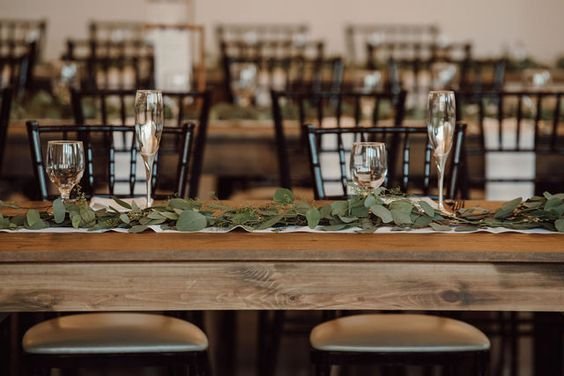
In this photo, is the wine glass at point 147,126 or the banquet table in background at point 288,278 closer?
the banquet table in background at point 288,278

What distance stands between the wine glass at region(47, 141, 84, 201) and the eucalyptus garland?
0.06 meters

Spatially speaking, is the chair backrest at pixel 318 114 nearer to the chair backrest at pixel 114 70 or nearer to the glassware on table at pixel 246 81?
the glassware on table at pixel 246 81

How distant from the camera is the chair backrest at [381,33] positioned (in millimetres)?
9539

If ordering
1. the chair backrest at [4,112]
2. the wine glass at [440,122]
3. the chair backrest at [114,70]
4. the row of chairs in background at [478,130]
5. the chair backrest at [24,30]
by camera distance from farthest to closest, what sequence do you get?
the chair backrest at [24,30] → the chair backrest at [114,70] → the row of chairs in background at [478,130] → the chair backrest at [4,112] → the wine glass at [440,122]

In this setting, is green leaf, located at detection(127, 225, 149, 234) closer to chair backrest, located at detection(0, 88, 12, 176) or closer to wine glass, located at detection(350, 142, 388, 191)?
wine glass, located at detection(350, 142, 388, 191)

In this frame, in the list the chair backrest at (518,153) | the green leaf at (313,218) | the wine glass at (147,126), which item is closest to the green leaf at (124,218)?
the wine glass at (147,126)

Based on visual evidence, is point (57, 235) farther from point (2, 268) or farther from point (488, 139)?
point (488, 139)

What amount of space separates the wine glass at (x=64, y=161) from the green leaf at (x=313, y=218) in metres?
0.50

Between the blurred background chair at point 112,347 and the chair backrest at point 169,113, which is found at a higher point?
the chair backrest at point 169,113

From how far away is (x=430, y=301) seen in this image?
2016 mm

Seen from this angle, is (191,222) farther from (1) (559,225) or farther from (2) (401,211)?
(1) (559,225)

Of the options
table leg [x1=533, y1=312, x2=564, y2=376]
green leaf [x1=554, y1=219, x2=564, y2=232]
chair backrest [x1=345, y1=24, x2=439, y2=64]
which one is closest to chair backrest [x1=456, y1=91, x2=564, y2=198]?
table leg [x1=533, y1=312, x2=564, y2=376]

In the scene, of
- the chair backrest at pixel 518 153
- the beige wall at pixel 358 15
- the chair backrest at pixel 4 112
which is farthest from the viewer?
the beige wall at pixel 358 15

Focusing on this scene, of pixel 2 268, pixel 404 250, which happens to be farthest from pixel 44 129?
pixel 404 250
